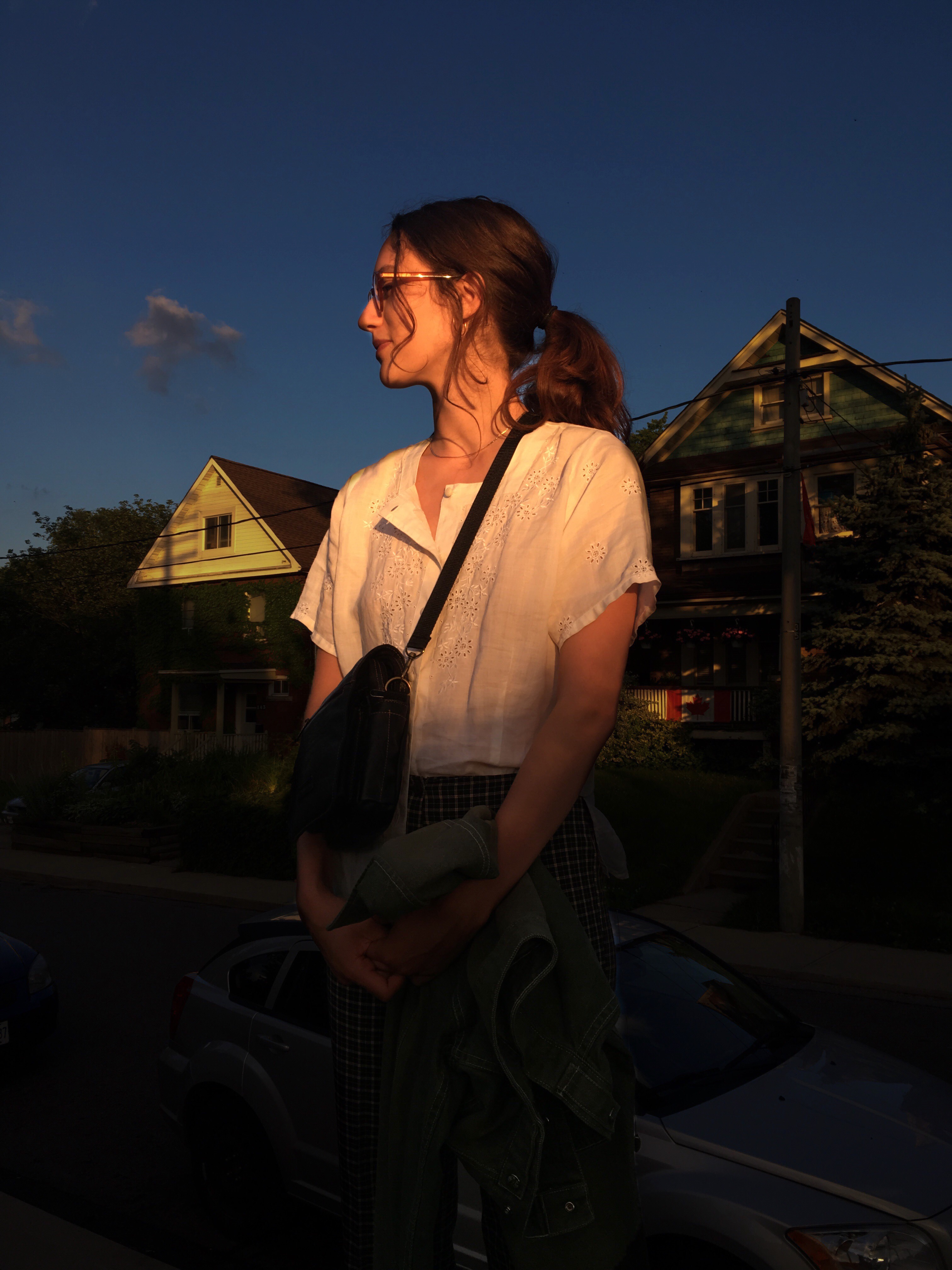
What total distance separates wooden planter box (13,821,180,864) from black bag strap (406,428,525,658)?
17.9 m

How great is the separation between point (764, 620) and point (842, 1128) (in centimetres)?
2068

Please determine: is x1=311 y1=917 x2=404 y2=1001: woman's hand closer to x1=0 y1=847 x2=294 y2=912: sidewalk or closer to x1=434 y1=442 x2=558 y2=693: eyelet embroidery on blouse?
x1=434 y1=442 x2=558 y2=693: eyelet embroidery on blouse

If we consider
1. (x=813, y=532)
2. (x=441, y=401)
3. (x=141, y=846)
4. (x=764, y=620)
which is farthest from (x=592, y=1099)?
(x=764, y=620)

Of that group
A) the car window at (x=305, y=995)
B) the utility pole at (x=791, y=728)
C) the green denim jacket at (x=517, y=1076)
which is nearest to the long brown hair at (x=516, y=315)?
the green denim jacket at (x=517, y=1076)

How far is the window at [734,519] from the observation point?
74.4ft

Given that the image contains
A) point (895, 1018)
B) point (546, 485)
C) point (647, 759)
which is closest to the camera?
point (546, 485)

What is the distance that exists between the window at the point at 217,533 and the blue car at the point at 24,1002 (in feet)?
82.8

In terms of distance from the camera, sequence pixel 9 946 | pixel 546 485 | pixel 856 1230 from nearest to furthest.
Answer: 1. pixel 546 485
2. pixel 856 1230
3. pixel 9 946

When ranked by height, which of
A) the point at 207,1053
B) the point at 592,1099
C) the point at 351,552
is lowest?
the point at 207,1053

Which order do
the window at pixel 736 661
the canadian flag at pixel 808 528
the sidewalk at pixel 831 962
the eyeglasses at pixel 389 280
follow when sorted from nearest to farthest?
1. the eyeglasses at pixel 389 280
2. the sidewalk at pixel 831 962
3. the canadian flag at pixel 808 528
4. the window at pixel 736 661

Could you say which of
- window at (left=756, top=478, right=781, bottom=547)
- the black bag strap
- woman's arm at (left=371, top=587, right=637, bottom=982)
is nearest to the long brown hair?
the black bag strap

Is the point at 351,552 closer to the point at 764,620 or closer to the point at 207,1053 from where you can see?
the point at 207,1053

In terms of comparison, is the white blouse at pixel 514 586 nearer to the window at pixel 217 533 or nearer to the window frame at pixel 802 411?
the window frame at pixel 802 411

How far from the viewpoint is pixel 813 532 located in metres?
16.9
